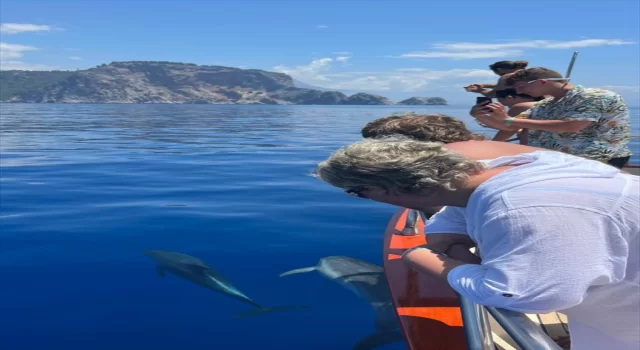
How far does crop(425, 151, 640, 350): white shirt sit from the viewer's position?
1.60m

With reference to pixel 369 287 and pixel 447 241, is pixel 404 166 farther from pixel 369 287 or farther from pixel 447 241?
pixel 369 287

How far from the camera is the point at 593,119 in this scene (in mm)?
4195

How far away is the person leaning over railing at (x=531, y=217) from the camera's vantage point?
1.61 m

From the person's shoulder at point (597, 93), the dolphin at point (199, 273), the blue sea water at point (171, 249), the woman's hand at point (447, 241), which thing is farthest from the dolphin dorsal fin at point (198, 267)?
the person's shoulder at point (597, 93)

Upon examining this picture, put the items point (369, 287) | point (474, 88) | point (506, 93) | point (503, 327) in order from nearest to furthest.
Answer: point (503, 327) < point (506, 93) < point (369, 287) < point (474, 88)

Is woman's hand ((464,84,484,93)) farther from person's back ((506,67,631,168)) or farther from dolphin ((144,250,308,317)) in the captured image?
dolphin ((144,250,308,317))

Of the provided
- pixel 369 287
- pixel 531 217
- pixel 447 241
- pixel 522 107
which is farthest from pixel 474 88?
pixel 531 217

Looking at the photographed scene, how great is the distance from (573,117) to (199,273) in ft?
12.1

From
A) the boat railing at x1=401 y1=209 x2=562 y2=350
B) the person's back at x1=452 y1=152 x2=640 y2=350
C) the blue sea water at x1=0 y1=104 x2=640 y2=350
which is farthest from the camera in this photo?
the blue sea water at x1=0 y1=104 x2=640 y2=350

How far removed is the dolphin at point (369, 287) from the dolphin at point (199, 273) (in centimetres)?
59

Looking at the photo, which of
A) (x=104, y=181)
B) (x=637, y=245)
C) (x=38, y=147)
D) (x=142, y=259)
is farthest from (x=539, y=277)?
(x=38, y=147)

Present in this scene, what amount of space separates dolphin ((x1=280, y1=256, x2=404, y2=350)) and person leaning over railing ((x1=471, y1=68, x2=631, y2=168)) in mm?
1753

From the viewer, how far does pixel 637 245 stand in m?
1.69

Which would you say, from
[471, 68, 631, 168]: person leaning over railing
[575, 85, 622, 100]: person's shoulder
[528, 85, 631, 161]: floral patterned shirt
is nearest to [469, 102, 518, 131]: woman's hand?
[471, 68, 631, 168]: person leaning over railing
